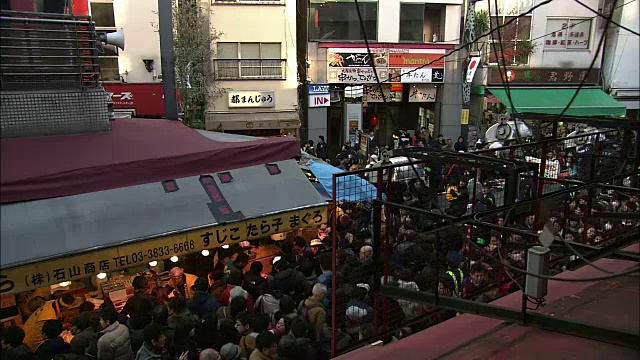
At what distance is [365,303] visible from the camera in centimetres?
506

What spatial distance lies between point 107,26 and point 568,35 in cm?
1706

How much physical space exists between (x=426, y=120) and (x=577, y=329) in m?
19.5

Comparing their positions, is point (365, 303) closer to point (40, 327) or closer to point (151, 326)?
point (151, 326)

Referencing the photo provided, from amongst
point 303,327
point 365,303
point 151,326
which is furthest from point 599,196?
point 151,326

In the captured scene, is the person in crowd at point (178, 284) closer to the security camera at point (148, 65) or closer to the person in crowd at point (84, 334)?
the person in crowd at point (84, 334)

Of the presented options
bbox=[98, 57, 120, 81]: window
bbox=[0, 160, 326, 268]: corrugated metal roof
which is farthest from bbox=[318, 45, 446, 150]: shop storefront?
bbox=[0, 160, 326, 268]: corrugated metal roof

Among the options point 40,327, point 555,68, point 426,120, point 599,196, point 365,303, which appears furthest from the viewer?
point 426,120

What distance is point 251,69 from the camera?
18734 millimetres

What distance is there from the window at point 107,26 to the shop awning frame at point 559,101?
13988 mm

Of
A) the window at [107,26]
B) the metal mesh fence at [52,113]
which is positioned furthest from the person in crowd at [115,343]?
the window at [107,26]

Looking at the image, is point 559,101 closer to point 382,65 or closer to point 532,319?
point 382,65

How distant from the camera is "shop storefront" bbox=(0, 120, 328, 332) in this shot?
445 centimetres

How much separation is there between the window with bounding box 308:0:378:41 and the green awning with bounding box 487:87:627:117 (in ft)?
Answer: 18.5

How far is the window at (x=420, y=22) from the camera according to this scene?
2031cm
